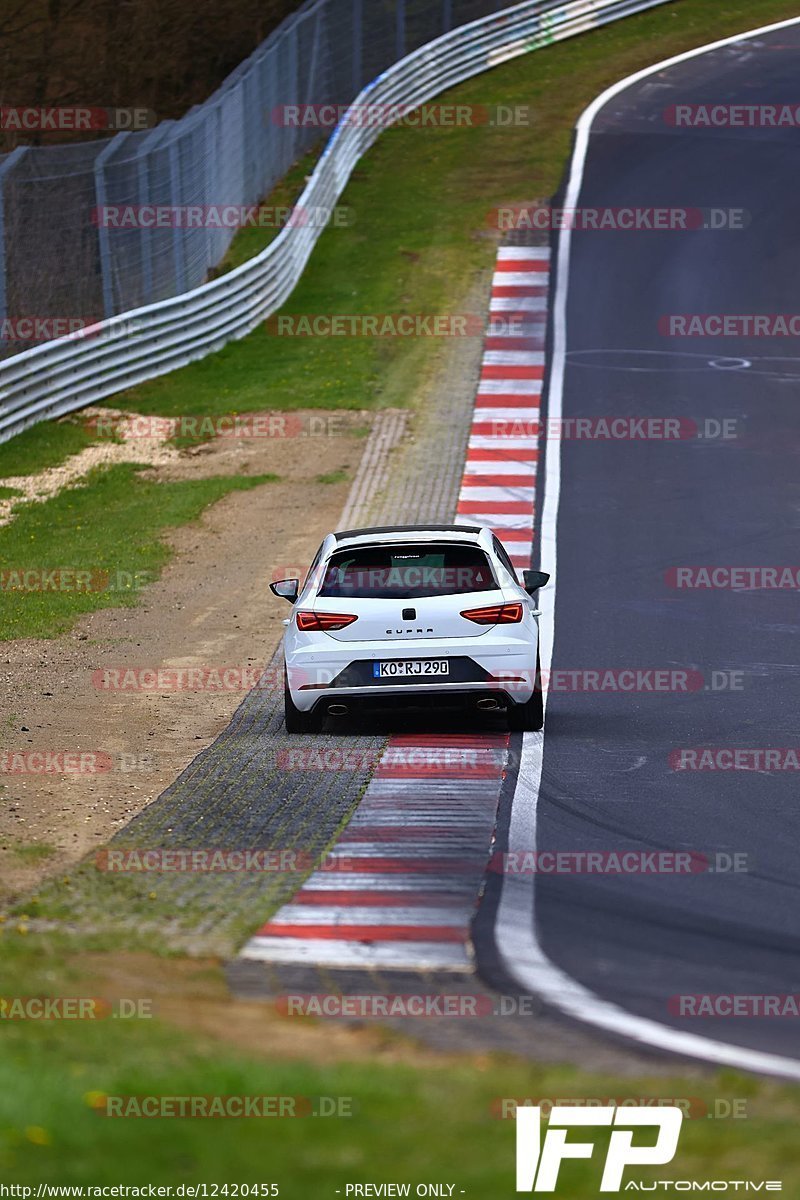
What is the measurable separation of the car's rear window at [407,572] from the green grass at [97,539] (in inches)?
180

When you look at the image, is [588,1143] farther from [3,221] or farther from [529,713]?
[3,221]

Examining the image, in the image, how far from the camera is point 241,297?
29.7 m

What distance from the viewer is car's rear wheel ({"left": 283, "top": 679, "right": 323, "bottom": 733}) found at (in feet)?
41.9

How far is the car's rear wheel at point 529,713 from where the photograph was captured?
12.7 metres

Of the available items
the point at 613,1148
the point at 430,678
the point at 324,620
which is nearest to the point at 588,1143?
the point at 613,1148

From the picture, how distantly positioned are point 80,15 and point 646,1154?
3884 centimetres

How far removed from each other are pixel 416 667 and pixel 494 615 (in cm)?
68

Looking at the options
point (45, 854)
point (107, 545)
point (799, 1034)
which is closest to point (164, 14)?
point (107, 545)

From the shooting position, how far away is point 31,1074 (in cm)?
603

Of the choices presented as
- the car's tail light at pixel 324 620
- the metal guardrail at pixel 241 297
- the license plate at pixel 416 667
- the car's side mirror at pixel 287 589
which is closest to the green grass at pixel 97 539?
the metal guardrail at pixel 241 297

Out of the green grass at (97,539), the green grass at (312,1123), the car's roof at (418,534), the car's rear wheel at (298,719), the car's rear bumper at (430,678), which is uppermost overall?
the car's roof at (418,534)

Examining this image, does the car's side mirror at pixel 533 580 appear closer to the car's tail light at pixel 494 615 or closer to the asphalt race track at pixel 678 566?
the car's tail light at pixel 494 615

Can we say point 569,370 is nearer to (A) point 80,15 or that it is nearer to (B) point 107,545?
(B) point 107,545

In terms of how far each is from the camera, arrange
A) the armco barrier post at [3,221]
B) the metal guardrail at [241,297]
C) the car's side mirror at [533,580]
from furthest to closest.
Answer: the metal guardrail at [241,297], the armco barrier post at [3,221], the car's side mirror at [533,580]
